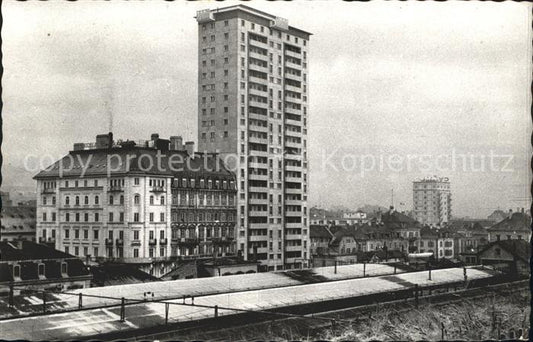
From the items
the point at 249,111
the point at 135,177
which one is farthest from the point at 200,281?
the point at 249,111

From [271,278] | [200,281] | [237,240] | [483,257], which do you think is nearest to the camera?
[200,281]

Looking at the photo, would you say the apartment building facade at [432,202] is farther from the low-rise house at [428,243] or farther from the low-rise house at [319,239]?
the low-rise house at [319,239]

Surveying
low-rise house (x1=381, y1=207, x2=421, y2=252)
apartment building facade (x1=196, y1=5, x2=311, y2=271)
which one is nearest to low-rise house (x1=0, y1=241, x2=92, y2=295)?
apartment building facade (x1=196, y1=5, x2=311, y2=271)

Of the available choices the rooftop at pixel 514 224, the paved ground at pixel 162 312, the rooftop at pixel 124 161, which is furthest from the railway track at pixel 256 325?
the rooftop at pixel 514 224

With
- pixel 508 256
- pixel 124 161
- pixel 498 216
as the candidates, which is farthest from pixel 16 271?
pixel 498 216

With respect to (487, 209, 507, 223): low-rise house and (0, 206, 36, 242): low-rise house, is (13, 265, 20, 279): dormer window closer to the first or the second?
(0, 206, 36, 242): low-rise house

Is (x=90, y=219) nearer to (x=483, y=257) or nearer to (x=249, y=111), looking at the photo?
(x=249, y=111)
